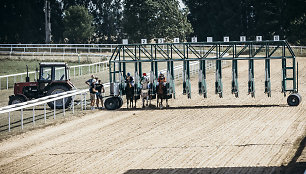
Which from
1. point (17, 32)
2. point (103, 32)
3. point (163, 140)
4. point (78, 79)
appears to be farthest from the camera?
point (103, 32)

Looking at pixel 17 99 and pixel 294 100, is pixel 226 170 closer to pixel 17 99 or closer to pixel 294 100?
pixel 294 100

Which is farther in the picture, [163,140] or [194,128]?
[194,128]

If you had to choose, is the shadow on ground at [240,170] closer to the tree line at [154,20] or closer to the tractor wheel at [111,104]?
the tractor wheel at [111,104]

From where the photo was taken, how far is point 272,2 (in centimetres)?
5650

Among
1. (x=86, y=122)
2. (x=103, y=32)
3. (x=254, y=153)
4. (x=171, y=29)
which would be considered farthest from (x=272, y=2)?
(x=254, y=153)

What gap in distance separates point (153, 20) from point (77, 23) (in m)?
9.20

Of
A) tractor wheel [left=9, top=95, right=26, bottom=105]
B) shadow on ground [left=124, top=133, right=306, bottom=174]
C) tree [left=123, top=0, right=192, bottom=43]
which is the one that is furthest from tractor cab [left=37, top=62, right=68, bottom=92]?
tree [left=123, top=0, right=192, bottom=43]

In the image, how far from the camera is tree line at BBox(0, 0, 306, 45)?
161 feet

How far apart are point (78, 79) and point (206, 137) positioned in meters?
15.6

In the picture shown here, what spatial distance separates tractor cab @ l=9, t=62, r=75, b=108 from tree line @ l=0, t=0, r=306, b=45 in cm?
3017

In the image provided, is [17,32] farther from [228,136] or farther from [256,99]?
[228,136]

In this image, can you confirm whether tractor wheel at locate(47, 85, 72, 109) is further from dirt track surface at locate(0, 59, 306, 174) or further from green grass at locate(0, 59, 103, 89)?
green grass at locate(0, 59, 103, 89)

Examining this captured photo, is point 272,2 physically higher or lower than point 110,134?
higher

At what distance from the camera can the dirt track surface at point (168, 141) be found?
10922mm
